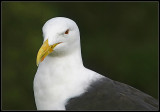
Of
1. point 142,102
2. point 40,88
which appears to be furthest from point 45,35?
point 142,102

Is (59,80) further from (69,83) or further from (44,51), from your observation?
(44,51)

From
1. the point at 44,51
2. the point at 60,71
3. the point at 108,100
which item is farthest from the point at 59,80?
the point at 108,100

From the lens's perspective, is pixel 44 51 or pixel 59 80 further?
pixel 59 80

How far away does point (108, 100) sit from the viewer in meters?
4.73

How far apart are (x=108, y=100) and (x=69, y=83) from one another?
0.38 metres

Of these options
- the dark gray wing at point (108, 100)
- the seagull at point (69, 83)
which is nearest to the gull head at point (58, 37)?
the seagull at point (69, 83)

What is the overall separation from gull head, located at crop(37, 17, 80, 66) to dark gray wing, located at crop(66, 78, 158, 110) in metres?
0.39

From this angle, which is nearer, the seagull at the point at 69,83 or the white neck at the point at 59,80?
the seagull at the point at 69,83

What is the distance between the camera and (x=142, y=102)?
15.7 feet

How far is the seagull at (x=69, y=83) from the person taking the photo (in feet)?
15.4

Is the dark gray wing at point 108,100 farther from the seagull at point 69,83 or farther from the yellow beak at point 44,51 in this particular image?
the yellow beak at point 44,51

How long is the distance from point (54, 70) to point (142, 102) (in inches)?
31.3

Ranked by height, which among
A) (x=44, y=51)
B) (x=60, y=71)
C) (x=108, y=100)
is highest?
(x=44, y=51)

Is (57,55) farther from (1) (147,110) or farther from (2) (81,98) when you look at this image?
(1) (147,110)
